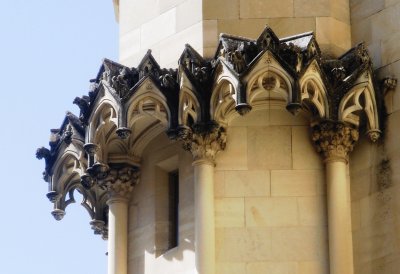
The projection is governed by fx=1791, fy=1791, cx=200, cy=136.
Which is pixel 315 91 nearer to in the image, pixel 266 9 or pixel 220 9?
pixel 266 9

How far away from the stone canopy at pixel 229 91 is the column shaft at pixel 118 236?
711 mm

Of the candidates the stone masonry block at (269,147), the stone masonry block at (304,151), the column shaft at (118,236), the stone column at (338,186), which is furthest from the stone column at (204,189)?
the column shaft at (118,236)

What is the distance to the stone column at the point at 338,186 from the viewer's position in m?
23.0

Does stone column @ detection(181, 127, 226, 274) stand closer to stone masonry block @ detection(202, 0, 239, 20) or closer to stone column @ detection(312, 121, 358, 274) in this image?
stone column @ detection(312, 121, 358, 274)

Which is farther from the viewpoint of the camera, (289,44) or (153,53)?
(153,53)

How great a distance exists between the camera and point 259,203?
23.4 meters

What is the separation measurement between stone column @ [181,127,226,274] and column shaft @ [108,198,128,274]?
1.63 meters

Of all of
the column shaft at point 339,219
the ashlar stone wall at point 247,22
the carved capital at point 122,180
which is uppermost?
the ashlar stone wall at point 247,22

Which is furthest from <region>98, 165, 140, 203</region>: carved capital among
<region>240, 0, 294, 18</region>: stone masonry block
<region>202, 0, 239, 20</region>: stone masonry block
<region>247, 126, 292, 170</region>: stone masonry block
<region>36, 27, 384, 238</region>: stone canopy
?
<region>240, 0, 294, 18</region>: stone masonry block

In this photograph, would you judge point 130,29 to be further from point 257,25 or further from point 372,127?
point 372,127

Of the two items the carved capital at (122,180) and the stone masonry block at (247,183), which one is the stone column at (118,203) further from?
the stone masonry block at (247,183)

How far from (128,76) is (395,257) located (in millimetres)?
4313

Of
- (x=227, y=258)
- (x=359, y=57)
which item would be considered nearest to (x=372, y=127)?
(x=359, y=57)

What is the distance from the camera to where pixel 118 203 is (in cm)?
2480
